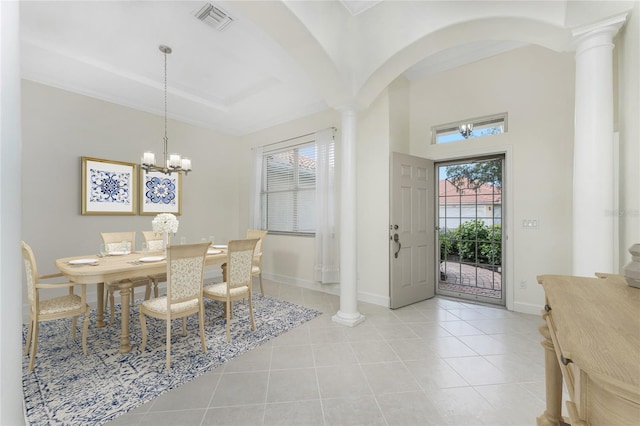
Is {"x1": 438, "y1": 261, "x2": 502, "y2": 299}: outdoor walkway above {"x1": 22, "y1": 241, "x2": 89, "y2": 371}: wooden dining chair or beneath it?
beneath

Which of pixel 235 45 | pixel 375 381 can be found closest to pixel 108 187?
pixel 235 45

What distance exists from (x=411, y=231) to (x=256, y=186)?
3.14m

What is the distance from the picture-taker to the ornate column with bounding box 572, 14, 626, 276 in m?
1.79

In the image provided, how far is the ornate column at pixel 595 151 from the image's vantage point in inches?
70.4

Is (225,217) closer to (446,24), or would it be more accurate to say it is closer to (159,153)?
(159,153)

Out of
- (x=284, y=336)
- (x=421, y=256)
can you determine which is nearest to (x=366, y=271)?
(x=421, y=256)

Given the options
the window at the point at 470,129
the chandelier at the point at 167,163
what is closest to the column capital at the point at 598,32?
the window at the point at 470,129

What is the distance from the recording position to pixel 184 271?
91.5 inches

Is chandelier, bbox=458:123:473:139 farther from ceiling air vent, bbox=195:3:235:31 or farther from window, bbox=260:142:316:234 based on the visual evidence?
ceiling air vent, bbox=195:3:235:31

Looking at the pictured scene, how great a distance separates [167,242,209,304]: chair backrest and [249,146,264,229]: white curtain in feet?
9.33

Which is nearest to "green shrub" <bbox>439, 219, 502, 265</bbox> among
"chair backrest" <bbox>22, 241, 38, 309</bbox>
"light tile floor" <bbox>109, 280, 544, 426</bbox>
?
"light tile floor" <bbox>109, 280, 544, 426</bbox>

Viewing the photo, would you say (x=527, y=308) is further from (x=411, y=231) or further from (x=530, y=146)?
(x=530, y=146)

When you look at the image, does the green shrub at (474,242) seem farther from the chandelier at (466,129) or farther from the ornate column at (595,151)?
the ornate column at (595,151)

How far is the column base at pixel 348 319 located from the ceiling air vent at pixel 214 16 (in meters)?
3.41
